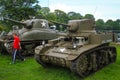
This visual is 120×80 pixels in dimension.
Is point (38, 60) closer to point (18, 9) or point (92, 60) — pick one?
point (92, 60)

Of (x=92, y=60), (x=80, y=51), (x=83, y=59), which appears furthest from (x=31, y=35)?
(x=80, y=51)

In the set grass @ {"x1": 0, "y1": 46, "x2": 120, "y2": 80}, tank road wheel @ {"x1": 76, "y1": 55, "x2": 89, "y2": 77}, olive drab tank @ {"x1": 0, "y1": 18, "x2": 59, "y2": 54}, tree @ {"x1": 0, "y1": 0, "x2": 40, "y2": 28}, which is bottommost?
grass @ {"x1": 0, "y1": 46, "x2": 120, "y2": 80}

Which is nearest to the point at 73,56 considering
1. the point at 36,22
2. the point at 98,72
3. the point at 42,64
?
the point at 98,72

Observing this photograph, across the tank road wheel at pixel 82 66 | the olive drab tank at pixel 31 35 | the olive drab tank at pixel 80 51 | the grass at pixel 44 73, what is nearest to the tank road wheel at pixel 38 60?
the olive drab tank at pixel 80 51

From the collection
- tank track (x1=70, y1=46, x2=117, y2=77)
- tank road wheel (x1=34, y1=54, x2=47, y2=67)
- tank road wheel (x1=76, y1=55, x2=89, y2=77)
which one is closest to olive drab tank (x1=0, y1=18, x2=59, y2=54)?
tank road wheel (x1=34, y1=54, x2=47, y2=67)

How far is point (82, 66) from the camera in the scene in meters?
10.5

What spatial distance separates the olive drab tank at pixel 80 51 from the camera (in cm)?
1026

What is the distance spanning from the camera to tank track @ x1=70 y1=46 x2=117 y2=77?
10125 mm

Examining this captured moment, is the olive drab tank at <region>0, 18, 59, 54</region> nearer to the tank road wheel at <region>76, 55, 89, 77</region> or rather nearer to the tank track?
the tank track

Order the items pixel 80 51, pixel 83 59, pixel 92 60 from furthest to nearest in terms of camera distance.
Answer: pixel 92 60 → pixel 83 59 → pixel 80 51

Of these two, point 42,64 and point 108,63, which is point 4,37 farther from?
point 108,63

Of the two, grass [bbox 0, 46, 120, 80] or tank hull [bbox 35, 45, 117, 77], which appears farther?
grass [bbox 0, 46, 120, 80]

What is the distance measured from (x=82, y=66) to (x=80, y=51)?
0.75 metres

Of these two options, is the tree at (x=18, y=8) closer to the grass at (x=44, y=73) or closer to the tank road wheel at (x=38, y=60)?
the grass at (x=44, y=73)
